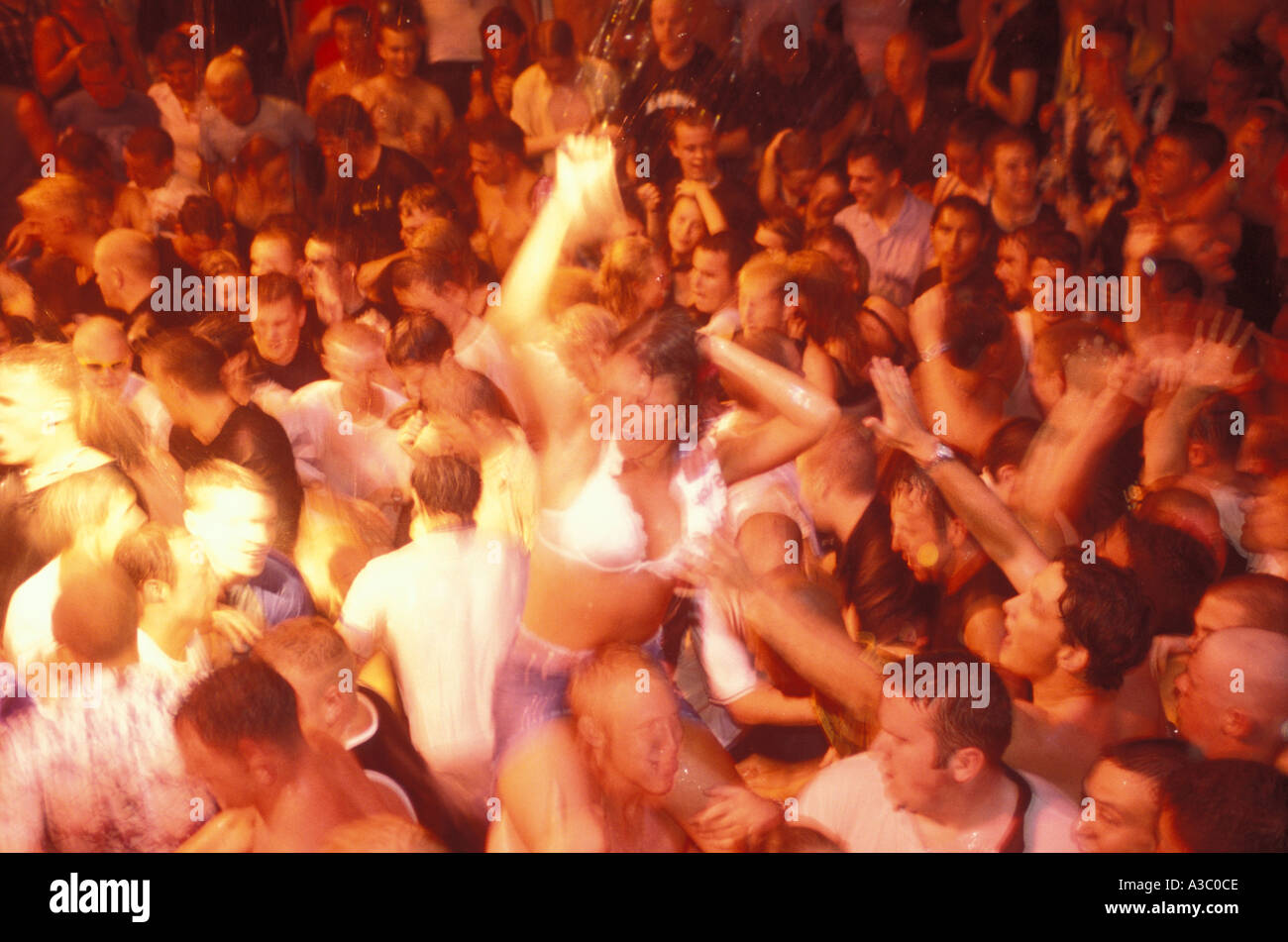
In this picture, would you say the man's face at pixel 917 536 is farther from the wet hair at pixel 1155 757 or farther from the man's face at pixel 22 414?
the man's face at pixel 22 414

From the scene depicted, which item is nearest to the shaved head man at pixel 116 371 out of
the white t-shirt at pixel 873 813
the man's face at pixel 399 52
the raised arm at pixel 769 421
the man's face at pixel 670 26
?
the man's face at pixel 399 52

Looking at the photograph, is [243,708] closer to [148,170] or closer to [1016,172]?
[148,170]

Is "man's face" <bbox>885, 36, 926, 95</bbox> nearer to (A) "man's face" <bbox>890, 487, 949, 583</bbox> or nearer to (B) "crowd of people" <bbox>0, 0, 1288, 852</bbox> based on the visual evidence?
(B) "crowd of people" <bbox>0, 0, 1288, 852</bbox>

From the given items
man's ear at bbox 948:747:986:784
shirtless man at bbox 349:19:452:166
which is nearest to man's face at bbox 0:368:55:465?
shirtless man at bbox 349:19:452:166

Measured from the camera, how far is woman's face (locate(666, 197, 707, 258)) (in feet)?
15.2

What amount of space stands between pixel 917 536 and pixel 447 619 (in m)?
1.67

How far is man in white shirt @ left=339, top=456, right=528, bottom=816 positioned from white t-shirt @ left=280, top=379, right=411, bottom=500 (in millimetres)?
123

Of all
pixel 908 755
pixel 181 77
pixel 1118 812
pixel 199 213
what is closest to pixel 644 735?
pixel 908 755

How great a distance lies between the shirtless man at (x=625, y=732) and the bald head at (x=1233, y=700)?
181 centimetres

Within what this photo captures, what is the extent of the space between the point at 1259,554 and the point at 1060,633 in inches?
31.0

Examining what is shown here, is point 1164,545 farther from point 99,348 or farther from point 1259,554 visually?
point 99,348

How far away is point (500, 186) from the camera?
4.64m

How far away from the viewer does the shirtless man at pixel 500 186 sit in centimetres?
463
